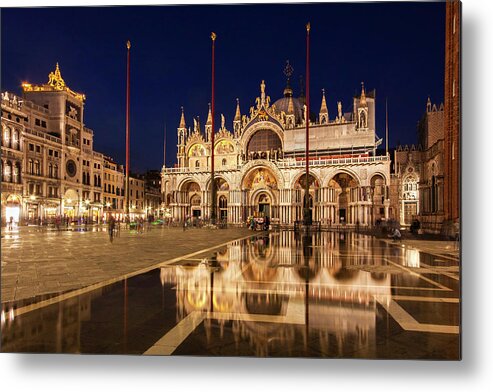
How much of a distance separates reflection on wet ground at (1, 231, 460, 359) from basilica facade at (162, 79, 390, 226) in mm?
34920

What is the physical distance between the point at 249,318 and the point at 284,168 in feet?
137

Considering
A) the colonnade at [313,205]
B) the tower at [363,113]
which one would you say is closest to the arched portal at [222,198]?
the colonnade at [313,205]

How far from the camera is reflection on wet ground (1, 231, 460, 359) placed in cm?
408

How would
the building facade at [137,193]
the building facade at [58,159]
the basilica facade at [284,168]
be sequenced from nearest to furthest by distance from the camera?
the building facade at [58,159], the basilica facade at [284,168], the building facade at [137,193]

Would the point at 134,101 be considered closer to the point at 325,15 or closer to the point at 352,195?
the point at 325,15

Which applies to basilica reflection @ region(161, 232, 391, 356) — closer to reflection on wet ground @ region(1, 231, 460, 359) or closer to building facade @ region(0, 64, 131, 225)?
reflection on wet ground @ region(1, 231, 460, 359)

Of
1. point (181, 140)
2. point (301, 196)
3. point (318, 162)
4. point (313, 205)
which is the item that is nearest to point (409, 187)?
point (313, 205)

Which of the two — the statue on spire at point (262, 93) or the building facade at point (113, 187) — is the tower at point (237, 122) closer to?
the statue on spire at point (262, 93)

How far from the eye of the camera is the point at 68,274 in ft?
26.0

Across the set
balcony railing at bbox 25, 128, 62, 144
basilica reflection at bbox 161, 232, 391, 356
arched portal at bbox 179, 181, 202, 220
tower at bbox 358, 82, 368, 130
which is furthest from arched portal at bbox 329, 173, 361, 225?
balcony railing at bbox 25, 128, 62, 144

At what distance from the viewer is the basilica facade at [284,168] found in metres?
43.9

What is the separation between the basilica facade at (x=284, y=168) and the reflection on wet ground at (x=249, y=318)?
34920 mm

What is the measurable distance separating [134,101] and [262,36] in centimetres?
578

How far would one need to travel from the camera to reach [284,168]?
45.8 metres
